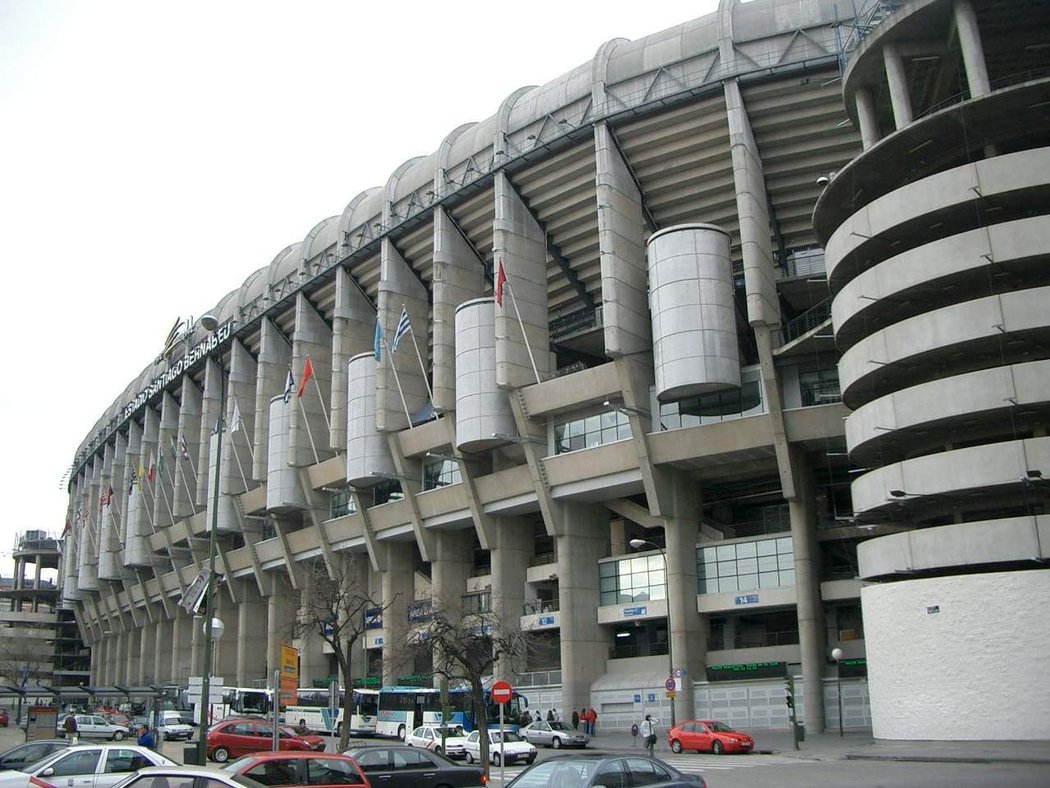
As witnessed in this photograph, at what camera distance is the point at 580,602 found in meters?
57.8

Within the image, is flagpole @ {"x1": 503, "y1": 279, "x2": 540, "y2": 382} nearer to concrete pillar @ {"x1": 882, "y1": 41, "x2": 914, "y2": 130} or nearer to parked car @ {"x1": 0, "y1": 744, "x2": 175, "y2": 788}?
concrete pillar @ {"x1": 882, "y1": 41, "x2": 914, "y2": 130}

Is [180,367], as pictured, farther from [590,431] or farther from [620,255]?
[620,255]

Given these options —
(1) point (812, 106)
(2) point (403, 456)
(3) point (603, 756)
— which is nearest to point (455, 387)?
(2) point (403, 456)

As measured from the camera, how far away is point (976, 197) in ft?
124

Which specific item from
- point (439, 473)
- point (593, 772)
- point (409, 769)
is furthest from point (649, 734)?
point (439, 473)

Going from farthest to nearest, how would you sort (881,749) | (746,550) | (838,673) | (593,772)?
(746,550), (838,673), (881,749), (593,772)

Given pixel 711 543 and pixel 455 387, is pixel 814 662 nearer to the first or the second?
pixel 711 543

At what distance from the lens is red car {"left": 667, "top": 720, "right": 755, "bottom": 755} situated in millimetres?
38500

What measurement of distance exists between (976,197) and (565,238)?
2846 centimetres

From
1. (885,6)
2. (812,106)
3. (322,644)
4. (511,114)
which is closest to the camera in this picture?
(885,6)

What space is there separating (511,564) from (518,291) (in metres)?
16.8

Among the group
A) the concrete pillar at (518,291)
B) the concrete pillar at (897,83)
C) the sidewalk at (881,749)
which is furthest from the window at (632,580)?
the concrete pillar at (897,83)

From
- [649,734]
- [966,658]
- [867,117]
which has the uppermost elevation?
[867,117]

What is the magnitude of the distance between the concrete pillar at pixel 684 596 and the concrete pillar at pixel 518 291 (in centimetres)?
1062
